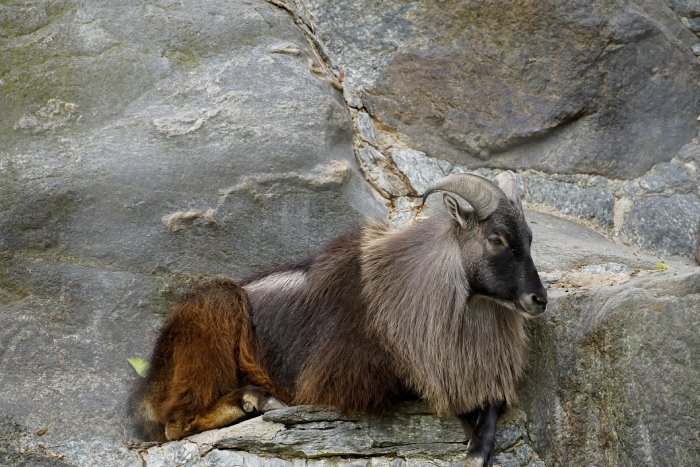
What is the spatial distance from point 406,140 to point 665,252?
2.52 metres

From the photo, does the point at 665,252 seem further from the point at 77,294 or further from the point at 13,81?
the point at 13,81

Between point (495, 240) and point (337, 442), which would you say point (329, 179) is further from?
point (337, 442)

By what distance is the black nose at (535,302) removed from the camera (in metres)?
5.71

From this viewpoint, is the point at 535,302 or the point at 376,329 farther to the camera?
the point at 376,329

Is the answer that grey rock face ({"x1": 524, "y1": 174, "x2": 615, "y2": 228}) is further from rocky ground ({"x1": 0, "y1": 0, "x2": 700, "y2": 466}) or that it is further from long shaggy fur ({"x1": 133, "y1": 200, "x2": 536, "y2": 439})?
A: long shaggy fur ({"x1": 133, "y1": 200, "x2": 536, "y2": 439})

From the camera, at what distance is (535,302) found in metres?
5.72

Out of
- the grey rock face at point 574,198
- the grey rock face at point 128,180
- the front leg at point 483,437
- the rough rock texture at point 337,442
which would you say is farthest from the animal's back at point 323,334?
the grey rock face at point 574,198

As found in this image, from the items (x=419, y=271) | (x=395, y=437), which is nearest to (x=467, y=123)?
(x=419, y=271)

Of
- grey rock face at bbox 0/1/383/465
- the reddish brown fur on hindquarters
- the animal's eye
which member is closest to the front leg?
the animal's eye

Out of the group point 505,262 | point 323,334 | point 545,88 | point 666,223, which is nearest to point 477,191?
point 505,262

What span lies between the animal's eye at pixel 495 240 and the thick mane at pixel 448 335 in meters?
0.27

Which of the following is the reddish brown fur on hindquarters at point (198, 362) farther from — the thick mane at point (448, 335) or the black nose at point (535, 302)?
the black nose at point (535, 302)

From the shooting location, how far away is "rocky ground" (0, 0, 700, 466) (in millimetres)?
6008

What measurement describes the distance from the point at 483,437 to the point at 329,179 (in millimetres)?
2634
